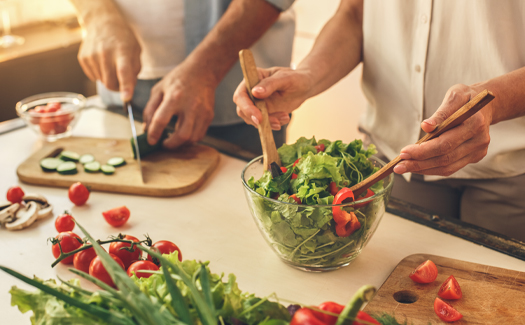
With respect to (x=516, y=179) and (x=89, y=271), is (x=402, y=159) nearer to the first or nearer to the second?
(x=516, y=179)

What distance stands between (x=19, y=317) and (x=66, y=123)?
100 cm

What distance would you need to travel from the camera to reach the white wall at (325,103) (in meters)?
3.83

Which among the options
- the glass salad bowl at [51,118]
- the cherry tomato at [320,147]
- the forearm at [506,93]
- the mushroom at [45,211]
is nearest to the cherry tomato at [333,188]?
the cherry tomato at [320,147]

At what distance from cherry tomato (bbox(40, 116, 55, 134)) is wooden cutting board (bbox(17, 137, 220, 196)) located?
0.05 metres

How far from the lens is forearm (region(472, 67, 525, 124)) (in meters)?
1.04

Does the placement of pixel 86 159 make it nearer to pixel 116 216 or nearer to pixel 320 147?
pixel 116 216

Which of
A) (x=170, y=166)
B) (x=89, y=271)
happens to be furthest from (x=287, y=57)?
(x=89, y=271)

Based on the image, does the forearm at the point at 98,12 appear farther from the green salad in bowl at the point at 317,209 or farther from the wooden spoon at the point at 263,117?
the green salad in bowl at the point at 317,209

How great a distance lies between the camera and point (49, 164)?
1488mm

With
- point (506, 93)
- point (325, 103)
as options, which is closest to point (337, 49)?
point (506, 93)

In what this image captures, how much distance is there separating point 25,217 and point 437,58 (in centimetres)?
123

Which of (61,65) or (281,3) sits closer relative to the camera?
(281,3)

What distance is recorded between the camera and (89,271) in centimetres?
99

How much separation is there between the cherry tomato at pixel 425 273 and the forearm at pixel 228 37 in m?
1.04
